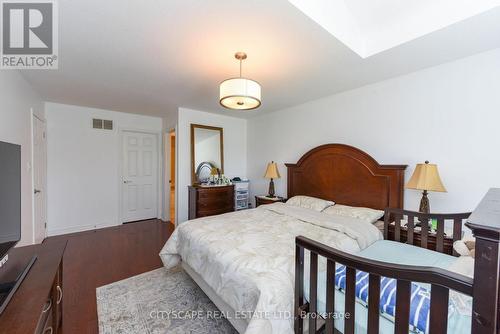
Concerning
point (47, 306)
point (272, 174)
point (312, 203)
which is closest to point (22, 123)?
point (47, 306)

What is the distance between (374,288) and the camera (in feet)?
2.95

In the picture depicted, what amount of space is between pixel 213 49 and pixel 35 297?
2.01 meters

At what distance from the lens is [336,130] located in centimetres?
311

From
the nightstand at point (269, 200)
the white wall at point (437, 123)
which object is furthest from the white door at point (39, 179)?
the white wall at point (437, 123)

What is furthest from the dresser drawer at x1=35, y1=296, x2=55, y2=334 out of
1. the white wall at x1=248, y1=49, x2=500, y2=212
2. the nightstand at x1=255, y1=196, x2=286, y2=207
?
the white wall at x1=248, y1=49, x2=500, y2=212

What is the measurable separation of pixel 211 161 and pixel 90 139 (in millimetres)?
2264

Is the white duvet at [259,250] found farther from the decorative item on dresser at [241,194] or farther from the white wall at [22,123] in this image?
the white wall at [22,123]

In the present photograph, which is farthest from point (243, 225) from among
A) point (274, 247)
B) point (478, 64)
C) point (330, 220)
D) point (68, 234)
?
point (68, 234)

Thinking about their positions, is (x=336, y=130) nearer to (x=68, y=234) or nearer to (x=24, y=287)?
(x=24, y=287)

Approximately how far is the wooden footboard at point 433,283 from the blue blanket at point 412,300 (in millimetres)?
196

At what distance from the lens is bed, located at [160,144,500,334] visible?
1.20 metres

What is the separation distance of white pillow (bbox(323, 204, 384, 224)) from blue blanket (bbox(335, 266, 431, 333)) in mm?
1237

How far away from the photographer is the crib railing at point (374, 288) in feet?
2.39

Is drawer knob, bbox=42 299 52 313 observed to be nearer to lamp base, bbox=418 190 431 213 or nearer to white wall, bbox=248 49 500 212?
lamp base, bbox=418 190 431 213
